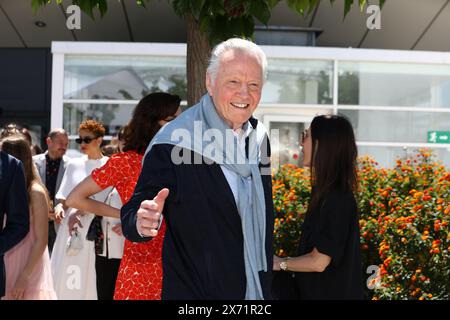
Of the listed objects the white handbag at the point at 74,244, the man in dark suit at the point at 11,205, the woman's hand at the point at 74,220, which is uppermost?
the man in dark suit at the point at 11,205

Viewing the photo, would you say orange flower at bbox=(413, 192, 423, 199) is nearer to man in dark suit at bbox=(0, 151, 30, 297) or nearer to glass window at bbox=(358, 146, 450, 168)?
man in dark suit at bbox=(0, 151, 30, 297)

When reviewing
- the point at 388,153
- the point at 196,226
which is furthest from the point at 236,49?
the point at 388,153

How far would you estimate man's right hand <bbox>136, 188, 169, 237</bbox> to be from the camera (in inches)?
85.9

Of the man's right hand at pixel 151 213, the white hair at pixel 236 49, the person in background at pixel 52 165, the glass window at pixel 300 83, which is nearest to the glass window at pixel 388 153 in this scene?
the glass window at pixel 300 83

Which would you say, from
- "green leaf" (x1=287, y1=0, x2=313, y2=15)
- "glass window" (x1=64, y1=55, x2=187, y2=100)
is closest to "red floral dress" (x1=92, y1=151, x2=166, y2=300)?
"green leaf" (x1=287, y1=0, x2=313, y2=15)

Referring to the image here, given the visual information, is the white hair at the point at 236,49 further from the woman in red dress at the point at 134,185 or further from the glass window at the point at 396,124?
the glass window at the point at 396,124

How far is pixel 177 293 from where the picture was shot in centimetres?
240

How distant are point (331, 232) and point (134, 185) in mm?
1108

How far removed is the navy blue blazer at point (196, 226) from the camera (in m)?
2.36

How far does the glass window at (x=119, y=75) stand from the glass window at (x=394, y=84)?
3.14 metres

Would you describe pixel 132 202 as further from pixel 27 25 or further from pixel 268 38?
pixel 27 25

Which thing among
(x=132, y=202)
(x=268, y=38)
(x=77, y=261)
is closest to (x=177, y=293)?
(x=132, y=202)

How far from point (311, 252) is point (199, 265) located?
3.61ft

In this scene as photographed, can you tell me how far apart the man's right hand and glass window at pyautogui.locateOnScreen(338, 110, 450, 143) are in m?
10.1
